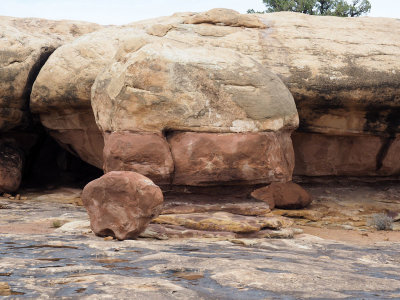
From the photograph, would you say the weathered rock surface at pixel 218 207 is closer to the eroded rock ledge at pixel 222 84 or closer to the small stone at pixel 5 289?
the eroded rock ledge at pixel 222 84

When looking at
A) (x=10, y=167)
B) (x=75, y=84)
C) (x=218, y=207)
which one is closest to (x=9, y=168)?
(x=10, y=167)

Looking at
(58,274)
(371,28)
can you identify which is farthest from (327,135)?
(58,274)

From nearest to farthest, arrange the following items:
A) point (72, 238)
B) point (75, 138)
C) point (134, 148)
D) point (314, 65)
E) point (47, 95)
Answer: point (72, 238) < point (134, 148) < point (314, 65) < point (47, 95) < point (75, 138)

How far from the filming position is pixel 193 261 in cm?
493

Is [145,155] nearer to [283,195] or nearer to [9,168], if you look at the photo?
[283,195]

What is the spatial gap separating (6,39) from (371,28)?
7074mm

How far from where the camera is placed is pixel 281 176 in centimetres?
833

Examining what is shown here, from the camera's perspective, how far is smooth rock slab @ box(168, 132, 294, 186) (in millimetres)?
7898

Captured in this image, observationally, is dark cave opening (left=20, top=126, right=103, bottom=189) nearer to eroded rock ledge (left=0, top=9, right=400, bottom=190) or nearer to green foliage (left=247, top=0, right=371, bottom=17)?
eroded rock ledge (left=0, top=9, right=400, bottom=190)

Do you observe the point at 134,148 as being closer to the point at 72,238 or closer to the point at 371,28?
the point at 72,238

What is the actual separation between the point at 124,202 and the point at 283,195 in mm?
3749

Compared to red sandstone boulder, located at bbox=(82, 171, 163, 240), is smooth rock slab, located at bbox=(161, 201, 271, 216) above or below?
below

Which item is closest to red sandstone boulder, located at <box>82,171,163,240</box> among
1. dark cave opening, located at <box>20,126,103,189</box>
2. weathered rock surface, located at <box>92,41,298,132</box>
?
weathered rock surface, located at <box>92,41,298,132</box>

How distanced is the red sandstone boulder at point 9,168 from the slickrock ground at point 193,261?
100 inches
